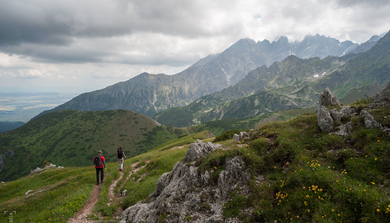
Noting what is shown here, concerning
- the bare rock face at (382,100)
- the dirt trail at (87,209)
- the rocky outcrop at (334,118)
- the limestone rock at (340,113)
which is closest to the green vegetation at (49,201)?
the dirt trail at (87,209)

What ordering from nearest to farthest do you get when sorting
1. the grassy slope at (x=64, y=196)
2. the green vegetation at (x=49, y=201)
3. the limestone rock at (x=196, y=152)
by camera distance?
the green vegetation at (x=49, y=201)
the grassy slope at (x=64, y=196)
the limestone rock at (x=196, y=152)

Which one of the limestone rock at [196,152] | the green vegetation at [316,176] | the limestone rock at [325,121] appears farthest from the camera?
the limestone rock at [196,152]

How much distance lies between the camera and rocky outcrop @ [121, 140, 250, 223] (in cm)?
1451

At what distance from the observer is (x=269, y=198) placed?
499 inches

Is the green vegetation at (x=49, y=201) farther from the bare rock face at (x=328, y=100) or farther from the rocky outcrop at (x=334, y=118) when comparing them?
the bare rock face at (x=328, y=100)

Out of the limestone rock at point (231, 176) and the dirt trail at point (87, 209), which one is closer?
the limestone rock at point (231, 176)

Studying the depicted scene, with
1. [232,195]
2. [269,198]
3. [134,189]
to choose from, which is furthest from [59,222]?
[269,198]

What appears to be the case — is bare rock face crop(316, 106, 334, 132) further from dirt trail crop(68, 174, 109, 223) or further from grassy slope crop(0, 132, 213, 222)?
dirt trail crop(68, 174, 109, 223)

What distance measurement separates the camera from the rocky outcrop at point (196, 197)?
14.5 meters

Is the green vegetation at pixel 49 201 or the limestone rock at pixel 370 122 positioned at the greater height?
the limestone rock at pixel 370 122

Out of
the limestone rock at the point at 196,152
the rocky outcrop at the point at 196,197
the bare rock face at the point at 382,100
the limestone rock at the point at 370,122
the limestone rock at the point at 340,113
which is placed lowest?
the rocky outcrop at the point at 196,197

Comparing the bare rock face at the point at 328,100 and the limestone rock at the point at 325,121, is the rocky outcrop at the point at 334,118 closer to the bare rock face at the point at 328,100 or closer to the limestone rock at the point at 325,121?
the limestone rock at the point at 325,121

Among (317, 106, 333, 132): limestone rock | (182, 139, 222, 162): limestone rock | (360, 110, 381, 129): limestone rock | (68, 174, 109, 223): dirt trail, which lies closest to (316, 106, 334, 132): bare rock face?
(317, 106, 333, 132): limestone rock

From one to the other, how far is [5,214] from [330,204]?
36204mm
